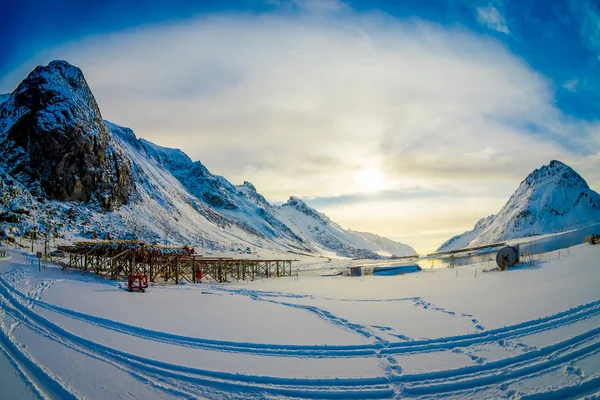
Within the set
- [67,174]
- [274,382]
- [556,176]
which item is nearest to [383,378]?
[274,382]

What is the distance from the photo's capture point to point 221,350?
9992 mm

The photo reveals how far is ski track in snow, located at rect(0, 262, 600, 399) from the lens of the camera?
24.2 ft

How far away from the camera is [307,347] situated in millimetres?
10164

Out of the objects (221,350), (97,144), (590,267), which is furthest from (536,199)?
(221,350)

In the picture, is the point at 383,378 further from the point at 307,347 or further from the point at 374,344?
the point at 307,347

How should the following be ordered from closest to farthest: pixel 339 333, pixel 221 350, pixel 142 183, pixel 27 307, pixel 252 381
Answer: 1. pixel 252 381
2. pixel 221 350
3. pixel 339 333
4. pixel 27 307
5. pixel 142 183

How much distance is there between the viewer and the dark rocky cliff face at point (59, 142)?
63.6 meters

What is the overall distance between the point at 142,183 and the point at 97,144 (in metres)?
26.3

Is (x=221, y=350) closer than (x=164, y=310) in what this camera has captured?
Yes

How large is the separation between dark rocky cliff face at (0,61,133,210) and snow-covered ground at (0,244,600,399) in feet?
190

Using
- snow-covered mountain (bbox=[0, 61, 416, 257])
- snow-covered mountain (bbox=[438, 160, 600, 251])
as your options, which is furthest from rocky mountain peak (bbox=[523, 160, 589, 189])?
snow-covered mountain (bbox=[0, 61, 416, 257])

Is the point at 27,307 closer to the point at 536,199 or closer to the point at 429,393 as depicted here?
the point at 429,393

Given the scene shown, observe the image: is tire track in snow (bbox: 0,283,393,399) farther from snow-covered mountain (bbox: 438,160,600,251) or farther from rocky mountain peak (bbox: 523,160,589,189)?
rocky mountain peak (bbox: 523,160,589,189)

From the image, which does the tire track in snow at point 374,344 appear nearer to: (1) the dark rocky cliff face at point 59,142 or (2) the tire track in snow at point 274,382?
(2) the tire track in snow at point 274,382
